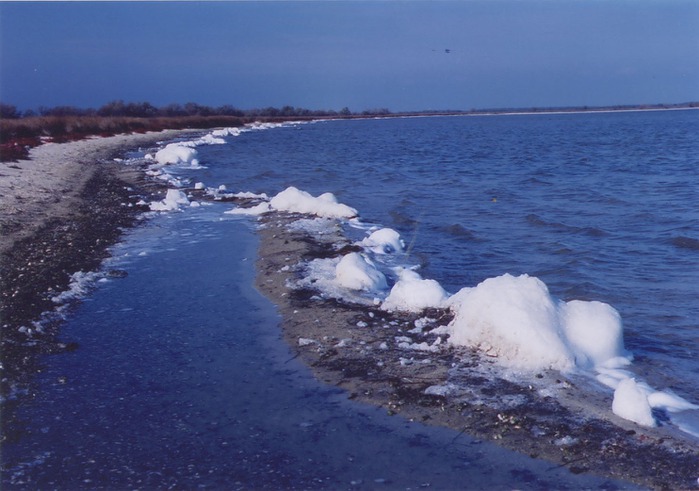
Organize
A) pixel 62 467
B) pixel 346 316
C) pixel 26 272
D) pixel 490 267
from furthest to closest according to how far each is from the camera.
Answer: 1. pixel 490 267
2. pixel 26 272
3. pixel 346 316
4. pixel 62 467

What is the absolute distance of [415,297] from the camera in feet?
25.3

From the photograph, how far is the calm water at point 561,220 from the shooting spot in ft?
27.4

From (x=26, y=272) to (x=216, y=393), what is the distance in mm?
4538

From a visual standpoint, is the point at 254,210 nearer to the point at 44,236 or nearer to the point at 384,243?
Answer: the point at 384,243

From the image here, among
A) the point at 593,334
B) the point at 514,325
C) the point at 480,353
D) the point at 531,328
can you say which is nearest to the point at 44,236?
the point at 480,353

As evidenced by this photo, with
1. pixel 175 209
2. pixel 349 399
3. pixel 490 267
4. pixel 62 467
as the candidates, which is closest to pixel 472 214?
pixel 490 267

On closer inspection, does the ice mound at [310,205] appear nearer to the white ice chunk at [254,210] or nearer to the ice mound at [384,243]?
the white ice chunk at [254,210]

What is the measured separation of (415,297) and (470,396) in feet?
8.18

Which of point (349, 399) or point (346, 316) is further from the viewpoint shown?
point (346, 316)

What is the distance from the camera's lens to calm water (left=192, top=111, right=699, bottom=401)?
8352mm

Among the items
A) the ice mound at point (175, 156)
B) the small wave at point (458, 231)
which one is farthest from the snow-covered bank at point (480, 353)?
the ice mound at point (175, 156)

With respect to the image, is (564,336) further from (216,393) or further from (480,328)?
(216,393)

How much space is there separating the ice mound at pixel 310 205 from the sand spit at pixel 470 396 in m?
7.11

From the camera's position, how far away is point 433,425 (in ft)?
16.1
